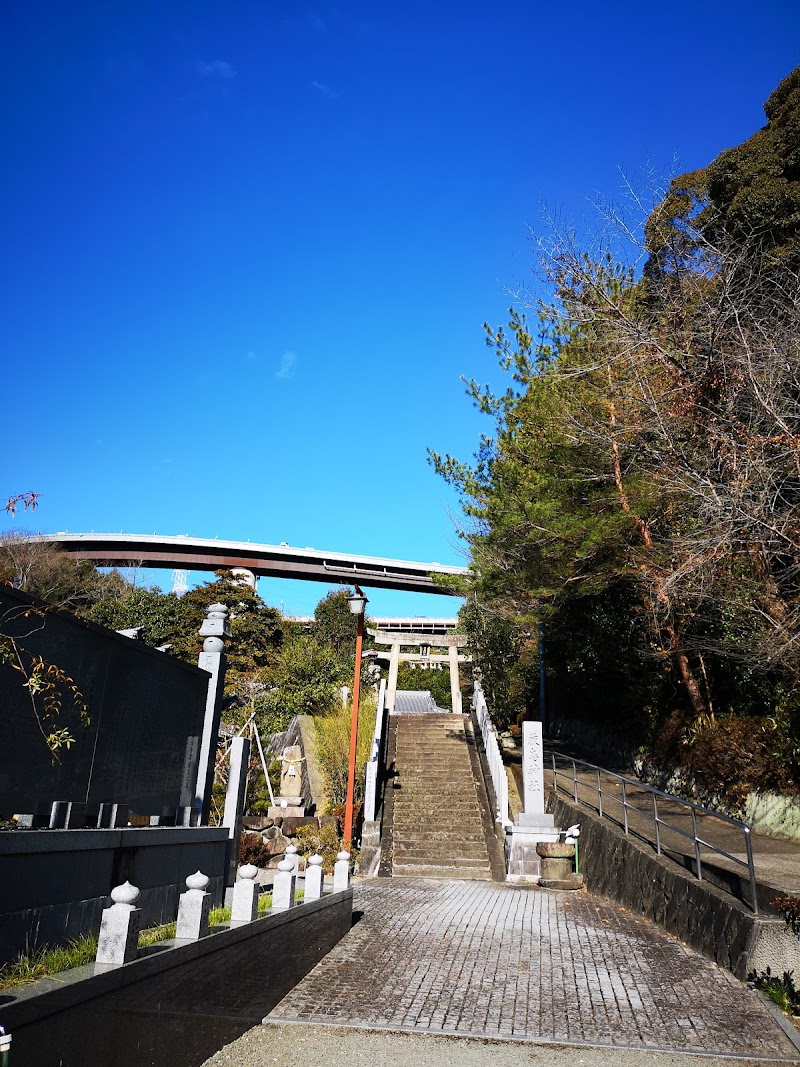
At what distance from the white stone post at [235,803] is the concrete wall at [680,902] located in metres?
4.76

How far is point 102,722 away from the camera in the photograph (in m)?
5.54

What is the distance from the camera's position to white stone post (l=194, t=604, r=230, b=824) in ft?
23.7

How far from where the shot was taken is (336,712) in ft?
73.2

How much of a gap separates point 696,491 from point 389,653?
2970 centimetres

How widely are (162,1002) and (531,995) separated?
3437 millimetres

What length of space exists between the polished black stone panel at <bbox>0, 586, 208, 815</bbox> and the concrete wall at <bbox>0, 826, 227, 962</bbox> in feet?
1.45

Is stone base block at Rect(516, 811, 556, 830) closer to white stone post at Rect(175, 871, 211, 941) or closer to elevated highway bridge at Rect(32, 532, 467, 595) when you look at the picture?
white stone post at Rect(175, 871, 211, 941)

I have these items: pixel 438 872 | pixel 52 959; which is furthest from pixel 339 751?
pixel 52 959

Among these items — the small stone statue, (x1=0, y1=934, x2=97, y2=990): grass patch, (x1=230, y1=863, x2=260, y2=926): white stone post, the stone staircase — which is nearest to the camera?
(x1=0, y1=934, x2=97, y2=990): grass patch

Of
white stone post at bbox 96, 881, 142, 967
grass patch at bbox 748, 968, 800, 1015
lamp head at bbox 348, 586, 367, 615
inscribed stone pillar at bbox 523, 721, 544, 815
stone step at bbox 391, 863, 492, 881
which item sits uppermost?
lamp head at bbox 348, 586, 367, 615

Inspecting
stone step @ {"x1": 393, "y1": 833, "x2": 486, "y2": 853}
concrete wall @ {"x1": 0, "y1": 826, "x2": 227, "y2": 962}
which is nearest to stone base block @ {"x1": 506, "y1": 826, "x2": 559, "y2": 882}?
stone step @ {"x1": 393, "y1": 833, "x2": 486, "y2": 853}

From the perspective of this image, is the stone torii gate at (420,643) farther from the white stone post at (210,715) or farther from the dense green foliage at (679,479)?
the white stone post at (210,715)

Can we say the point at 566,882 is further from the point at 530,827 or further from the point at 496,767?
the point at 496,767

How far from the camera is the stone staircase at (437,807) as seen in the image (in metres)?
13.4
